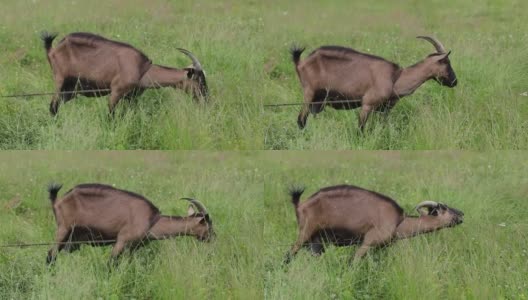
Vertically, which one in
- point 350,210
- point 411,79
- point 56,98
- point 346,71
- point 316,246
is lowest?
point 316,246

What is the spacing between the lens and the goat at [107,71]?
12.3 metres

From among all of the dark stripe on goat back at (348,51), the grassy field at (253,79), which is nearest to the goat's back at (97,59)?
the grassy field at (253,79)

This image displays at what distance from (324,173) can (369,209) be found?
36.7 inches

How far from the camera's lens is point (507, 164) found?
13547 mm

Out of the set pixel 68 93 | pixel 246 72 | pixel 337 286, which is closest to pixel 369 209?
pixel 337 286

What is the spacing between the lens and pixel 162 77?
491 inches

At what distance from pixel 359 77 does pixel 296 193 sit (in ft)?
4.25

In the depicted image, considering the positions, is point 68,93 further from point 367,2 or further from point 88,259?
point 367,2

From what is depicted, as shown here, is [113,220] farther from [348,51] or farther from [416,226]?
[416,226]

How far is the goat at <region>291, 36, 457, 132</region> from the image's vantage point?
1216cm

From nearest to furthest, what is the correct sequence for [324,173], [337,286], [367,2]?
[337,286], [324,173], [367,2]

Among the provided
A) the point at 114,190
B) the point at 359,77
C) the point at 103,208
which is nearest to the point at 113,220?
the point at 103,208

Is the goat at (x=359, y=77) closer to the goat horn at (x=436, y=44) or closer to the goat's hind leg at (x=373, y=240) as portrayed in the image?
the goat horn at (x=436, y=44)

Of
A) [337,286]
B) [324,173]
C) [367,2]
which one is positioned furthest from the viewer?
[367,2]
